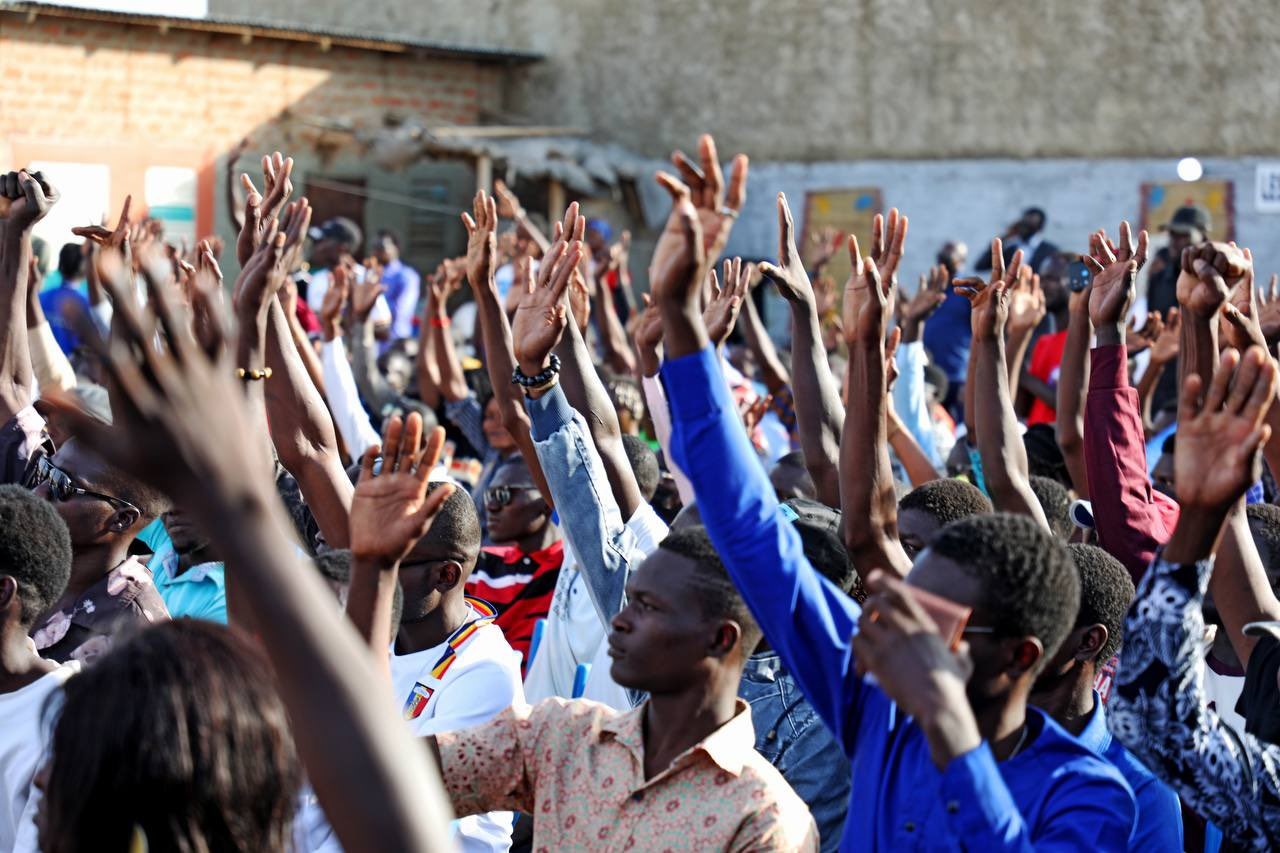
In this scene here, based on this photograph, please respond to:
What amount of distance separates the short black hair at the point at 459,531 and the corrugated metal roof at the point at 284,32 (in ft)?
39.6

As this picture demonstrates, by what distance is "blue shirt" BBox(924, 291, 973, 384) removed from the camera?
1109cm

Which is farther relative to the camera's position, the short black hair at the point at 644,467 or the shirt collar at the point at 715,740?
the short black hair at the point at 644,467

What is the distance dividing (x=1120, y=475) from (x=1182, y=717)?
1.61 metres

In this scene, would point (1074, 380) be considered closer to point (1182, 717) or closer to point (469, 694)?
point (469, 694)

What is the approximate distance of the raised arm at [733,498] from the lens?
2.54 metres

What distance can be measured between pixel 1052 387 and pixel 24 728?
259 inches

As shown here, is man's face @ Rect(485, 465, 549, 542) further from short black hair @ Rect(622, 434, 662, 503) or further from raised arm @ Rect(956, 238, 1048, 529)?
raised arm @ Rect(956, 238, 1048, 529)

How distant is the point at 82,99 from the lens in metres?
14.9

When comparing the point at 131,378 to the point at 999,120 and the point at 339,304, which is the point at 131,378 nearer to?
the point at 339,304

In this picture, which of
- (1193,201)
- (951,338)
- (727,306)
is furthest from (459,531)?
(1193,201)

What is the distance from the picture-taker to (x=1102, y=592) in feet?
11.0

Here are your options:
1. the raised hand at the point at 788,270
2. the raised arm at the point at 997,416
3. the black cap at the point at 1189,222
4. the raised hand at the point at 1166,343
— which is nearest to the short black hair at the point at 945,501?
the raised arm at the point at 997,416

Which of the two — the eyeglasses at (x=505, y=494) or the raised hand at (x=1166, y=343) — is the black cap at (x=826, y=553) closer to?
the eyeglasses at (x=505, y=494)

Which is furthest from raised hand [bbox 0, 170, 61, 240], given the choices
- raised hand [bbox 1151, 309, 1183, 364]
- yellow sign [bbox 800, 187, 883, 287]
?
yellow sign [bbox 800, 187, 883, 287]
